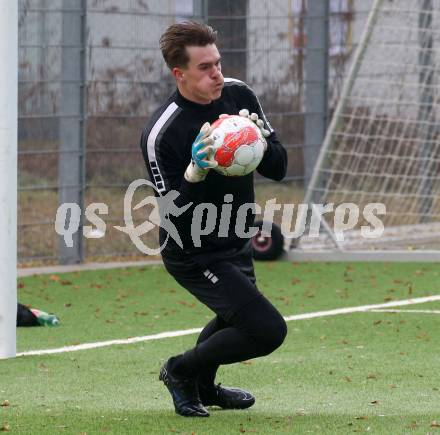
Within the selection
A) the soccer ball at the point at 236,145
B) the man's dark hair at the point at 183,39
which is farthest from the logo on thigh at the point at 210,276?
the man's dark hair at the point at 183,39

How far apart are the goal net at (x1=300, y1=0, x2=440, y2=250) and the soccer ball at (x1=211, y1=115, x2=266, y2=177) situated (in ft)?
26.3

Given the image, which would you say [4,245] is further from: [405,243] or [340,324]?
[405,243]

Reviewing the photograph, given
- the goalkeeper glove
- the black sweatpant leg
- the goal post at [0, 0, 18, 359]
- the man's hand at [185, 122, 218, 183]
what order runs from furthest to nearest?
the goal post at [0, 0, 18, 359]
the black sweatpant leg
the goalkeeper glove
the man's hand at [185, 122, 218, 183]

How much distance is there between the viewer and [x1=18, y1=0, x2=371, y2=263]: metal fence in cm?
1393

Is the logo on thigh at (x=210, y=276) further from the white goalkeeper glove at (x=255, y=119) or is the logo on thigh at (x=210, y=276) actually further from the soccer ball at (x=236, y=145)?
the white goalkeeper glove at (x=255, y=119)

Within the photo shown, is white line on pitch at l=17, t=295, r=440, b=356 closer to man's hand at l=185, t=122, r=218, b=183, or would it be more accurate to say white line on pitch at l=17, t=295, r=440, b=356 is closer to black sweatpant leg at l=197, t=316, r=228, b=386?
black sweatpant leg at l=197, t=316, r=228, b=386

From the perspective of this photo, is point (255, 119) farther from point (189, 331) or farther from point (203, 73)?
point (189, 331)

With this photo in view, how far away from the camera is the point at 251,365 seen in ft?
27.1

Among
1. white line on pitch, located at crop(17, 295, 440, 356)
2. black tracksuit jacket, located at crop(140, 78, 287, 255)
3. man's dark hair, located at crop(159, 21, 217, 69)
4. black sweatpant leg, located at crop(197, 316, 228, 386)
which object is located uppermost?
man's dark hair, located at crop(159, 21, 217, 69)

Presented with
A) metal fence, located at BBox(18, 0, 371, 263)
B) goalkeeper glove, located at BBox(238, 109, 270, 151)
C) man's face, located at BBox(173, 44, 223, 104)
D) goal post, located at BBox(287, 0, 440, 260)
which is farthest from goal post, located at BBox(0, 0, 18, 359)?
goal post, located at BBox(287, 0, 440, 260)

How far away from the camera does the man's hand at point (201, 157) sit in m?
6.16

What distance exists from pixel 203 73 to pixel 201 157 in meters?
0.53

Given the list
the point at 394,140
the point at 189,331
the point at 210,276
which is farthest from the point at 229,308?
the point at 394,140

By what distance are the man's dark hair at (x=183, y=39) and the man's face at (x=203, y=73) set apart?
0.03m
